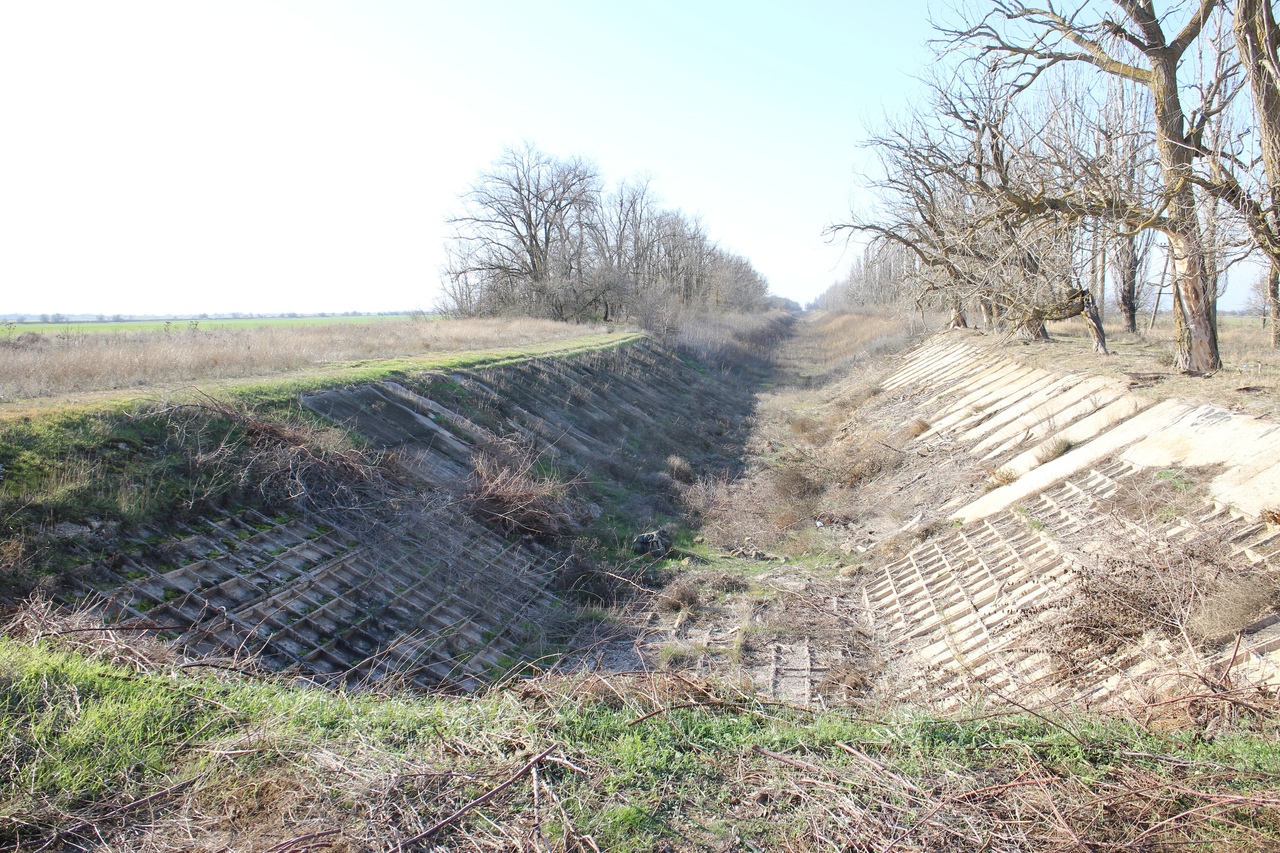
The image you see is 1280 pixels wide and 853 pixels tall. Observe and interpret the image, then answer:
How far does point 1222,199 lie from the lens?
8.12 metres

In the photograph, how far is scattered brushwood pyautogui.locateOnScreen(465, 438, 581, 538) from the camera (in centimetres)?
944

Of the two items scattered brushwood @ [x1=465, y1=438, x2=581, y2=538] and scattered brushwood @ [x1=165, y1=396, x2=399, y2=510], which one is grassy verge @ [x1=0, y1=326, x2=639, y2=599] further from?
scattered brushwood @ [x1=465, y1=438, x2=581, y2=538]

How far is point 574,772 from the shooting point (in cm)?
380

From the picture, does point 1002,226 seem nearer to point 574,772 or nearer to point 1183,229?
point 1183,229

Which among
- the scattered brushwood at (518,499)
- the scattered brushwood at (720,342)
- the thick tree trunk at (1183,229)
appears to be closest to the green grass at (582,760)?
the scattered brushwood at (518,499)

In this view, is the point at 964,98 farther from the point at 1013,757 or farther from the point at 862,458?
the point at 1013,757

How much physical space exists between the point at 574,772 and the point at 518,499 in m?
6.05

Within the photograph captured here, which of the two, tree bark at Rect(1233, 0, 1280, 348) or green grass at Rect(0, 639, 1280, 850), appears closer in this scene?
green grass at Rect(0, 639, 1280, 850)

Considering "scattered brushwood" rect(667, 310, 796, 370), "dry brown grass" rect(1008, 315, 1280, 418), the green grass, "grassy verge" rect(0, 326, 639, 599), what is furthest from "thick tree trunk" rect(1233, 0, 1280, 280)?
"scattered brushwood" rect(667, 310, 796, 370)

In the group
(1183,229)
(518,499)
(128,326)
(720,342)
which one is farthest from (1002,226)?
(128,326)

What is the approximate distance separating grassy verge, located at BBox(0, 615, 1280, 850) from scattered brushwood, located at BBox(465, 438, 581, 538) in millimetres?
5004

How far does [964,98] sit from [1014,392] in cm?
684

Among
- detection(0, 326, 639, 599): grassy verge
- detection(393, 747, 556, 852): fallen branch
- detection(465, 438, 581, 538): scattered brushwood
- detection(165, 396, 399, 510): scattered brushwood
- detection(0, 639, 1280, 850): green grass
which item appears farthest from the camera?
detection(465, 438, 581, 538): scattered brushwood

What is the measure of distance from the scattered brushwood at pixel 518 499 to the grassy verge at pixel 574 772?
500 cm
